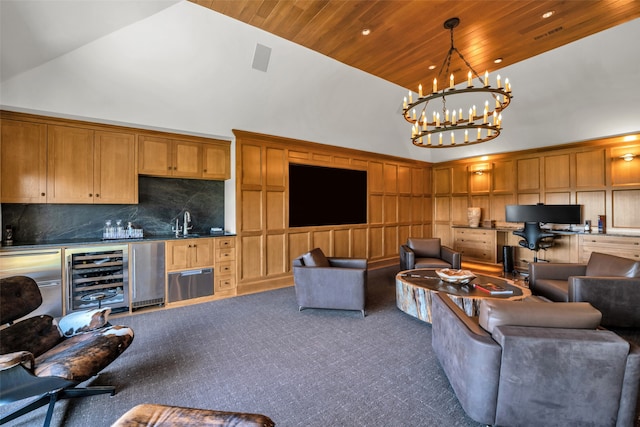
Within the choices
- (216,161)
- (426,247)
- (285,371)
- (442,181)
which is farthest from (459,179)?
(285,371)

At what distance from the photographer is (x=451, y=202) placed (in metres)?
7.67

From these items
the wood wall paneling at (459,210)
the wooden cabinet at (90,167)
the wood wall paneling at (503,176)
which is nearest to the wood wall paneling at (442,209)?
the wood wall paneling at (459,210)

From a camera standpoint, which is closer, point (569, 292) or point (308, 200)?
point (569, 292)

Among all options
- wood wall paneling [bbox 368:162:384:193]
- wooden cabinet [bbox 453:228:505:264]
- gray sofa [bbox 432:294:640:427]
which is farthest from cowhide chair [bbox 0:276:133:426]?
wooden cabinet [bbox 453:228:505:264]

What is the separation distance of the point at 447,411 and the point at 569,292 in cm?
227

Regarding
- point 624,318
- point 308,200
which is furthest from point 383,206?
point 624,318

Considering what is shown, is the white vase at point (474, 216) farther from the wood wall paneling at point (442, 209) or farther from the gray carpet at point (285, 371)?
the gray carpet at point (285, 371)

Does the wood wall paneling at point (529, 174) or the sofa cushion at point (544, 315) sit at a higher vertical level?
the wood wall paneling at point (529, 174)

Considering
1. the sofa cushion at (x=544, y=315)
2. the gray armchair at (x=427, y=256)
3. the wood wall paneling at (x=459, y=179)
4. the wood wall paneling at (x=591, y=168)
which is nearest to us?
the sofa cushion at (x=544, y=315)

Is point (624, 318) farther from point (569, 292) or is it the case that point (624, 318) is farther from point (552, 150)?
point (552, 150)

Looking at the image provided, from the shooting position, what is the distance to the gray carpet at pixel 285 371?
6.24ft

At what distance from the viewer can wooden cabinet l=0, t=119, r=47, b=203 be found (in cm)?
328

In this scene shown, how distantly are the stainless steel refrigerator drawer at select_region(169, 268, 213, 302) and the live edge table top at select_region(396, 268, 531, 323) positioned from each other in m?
2.96

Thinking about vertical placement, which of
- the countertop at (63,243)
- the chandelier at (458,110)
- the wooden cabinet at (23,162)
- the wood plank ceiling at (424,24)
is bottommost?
the countertop at (63,243)
